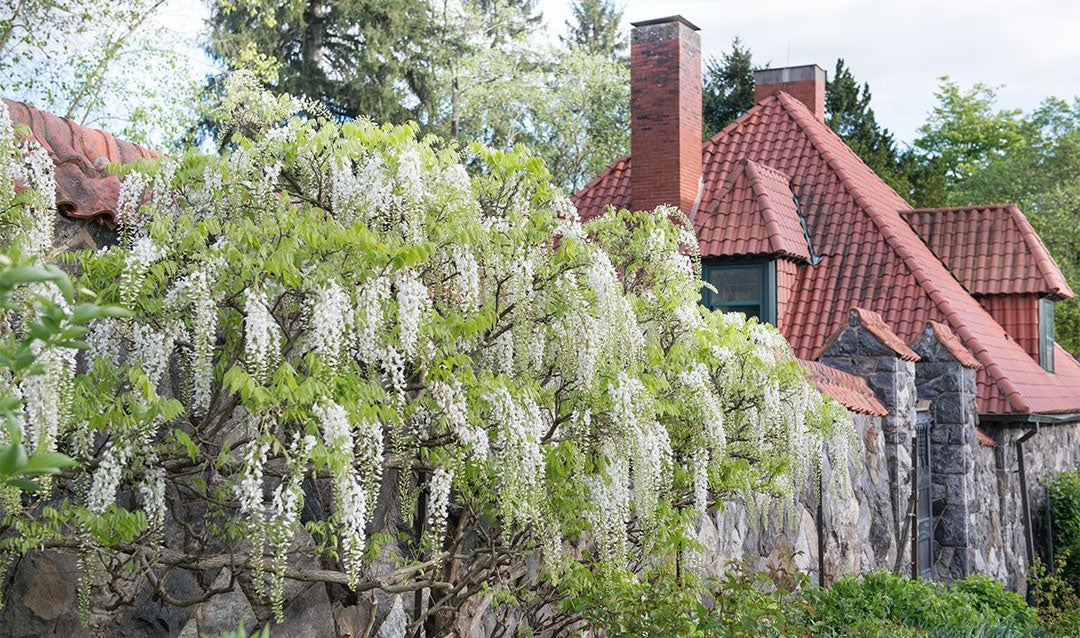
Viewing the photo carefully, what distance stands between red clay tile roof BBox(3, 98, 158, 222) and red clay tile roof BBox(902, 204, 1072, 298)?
1200 centimetres

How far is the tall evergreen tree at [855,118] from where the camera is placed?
24062 millimetres

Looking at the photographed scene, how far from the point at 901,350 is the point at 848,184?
3.67 m

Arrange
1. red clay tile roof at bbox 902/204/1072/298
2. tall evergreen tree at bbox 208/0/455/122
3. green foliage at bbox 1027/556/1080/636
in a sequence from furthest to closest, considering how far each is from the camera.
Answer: tall evergreen tree at bbox 208/0/455/122, red clay tile roof at bbox 902/204/1072/298, green foliage at bbox 1027/556/1080/636

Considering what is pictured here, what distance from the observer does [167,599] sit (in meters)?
4.48

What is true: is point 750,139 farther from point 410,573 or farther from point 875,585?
point 410,573

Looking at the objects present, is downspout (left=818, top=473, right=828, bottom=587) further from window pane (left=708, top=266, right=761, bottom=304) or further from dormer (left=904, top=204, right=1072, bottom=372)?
dormer (left=904, top=204, right=1072, bottom=372)

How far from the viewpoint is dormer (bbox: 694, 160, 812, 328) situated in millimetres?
11898

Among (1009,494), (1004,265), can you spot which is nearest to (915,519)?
(1009,494)

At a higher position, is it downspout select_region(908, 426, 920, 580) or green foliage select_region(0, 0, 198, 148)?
green foliage select_region(0, 0, 198, 148)

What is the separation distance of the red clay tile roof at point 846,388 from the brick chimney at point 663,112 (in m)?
3.53

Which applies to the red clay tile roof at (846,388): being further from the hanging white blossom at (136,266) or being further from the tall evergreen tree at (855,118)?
the tall evergreen tree at (855,118)

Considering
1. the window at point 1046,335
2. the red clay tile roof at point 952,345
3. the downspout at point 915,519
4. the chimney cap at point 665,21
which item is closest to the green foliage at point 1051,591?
the downspout at point 915,519

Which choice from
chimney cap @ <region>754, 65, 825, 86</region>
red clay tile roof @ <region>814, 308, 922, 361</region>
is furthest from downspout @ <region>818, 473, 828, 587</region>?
chimney cap @ <region>754, 65, 825, 86</region>

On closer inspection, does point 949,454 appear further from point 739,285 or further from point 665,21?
point 665,21
